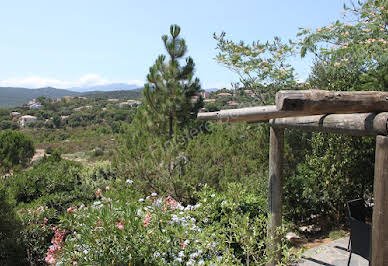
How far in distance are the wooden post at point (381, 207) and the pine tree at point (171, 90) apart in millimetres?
5231

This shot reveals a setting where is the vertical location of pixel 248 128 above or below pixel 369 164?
above

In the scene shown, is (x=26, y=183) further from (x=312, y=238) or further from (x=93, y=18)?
(x=312, y=238)

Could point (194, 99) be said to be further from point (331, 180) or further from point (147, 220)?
point (147, 220)

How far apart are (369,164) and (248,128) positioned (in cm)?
199

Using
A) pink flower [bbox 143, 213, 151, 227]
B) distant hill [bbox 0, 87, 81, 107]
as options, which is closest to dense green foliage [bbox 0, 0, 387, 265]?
pink flower [bbox 143, 213, 151, 227]

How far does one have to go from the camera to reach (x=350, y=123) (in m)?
1.80

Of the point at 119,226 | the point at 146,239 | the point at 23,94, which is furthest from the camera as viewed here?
the point at 23,94

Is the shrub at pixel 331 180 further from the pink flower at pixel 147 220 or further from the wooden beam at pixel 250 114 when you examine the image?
the pink flower at pixel 147 220

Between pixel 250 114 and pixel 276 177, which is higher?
pixel 250 114

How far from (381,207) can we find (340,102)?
0.59 metres

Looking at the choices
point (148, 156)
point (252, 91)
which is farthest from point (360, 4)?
point (148, 156)

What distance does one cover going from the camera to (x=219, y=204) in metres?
3.29

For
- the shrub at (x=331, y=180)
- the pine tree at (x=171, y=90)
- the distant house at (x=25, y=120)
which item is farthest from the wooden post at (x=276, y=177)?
the distant house at (x=25, y=120)

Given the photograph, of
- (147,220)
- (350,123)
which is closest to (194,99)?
(147,220)
